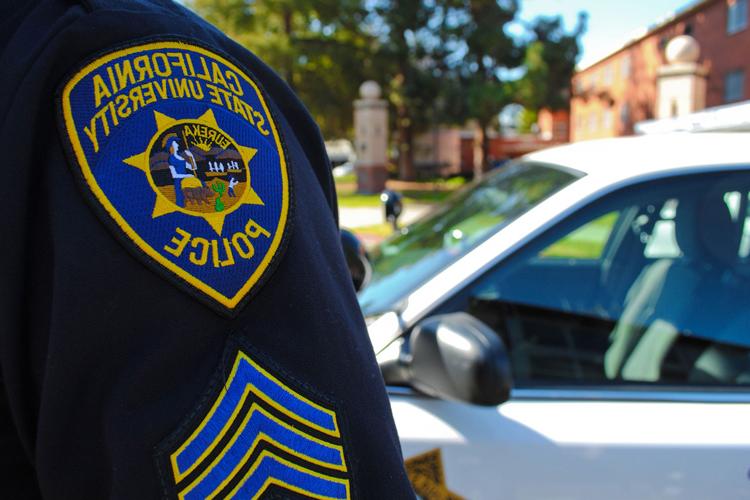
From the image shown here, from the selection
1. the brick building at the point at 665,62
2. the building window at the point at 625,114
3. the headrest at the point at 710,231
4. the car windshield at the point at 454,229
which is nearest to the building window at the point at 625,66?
the brick building at the point at 665,62

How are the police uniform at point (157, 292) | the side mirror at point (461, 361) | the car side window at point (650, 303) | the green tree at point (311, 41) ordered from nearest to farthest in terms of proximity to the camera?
1. the police uniform at point (157, 292)
2. the side mirror at point (461, 361)
3. the car side window at point (650, 303)
4. the green tree at point (311, 41)

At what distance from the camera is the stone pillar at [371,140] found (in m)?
18.0

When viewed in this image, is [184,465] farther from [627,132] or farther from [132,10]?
[627,132]

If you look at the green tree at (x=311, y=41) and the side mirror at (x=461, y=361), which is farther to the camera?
the green tree at (x=311, y=41)

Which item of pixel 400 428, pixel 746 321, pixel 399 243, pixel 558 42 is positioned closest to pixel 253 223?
pixel 400 428

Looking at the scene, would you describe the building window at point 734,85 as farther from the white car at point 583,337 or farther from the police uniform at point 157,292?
the police uniform at point 157,292

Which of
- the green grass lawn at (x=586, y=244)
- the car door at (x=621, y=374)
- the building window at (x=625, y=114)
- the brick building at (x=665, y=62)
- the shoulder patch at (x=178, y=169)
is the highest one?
the brick building at (x=665, y=62)

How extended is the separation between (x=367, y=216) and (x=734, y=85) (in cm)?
1570

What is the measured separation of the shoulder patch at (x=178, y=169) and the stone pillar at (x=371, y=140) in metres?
17.5

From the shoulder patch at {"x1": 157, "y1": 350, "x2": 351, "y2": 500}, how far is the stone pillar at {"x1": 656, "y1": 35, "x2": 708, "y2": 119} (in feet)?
36.1

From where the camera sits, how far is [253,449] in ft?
1.90

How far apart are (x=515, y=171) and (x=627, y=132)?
94.2ft

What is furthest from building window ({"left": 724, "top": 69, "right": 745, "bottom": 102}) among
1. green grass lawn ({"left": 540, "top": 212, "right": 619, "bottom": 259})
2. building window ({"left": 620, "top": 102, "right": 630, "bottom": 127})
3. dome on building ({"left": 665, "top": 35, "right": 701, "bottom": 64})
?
green grass lawn ({"left": 540, "top": 212, "right": 619, "bottom": 259})

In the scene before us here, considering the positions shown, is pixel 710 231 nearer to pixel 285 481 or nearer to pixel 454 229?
pixel 454 229
